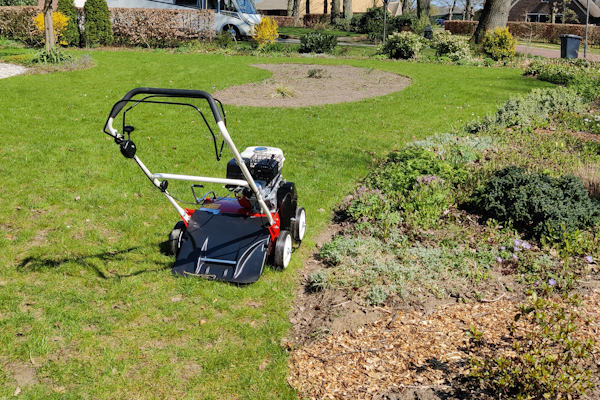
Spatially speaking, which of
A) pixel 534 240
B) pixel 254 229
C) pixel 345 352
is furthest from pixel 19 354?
pixel 534 240

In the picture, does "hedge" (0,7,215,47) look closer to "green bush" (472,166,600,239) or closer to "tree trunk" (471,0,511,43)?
"tree trunk" (471,0,511,43)

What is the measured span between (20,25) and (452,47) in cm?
1879

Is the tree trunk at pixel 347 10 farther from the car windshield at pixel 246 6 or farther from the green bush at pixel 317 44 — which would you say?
the green bush at pixel 317 44

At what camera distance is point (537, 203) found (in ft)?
18.2

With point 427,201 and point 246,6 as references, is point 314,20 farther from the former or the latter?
point 427,201

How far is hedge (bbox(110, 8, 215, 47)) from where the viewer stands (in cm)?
2283

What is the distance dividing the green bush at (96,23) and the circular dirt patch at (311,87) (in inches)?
310

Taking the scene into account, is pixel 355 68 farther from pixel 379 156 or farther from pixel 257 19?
pixel 379 156

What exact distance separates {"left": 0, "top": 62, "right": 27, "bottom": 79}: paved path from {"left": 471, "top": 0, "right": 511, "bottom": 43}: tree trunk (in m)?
19.9

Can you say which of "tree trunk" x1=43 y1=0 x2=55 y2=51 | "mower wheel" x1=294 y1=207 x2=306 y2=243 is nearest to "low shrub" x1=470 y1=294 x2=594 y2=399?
"mower wheel" x1=294 y1=207 x2=306 y2=243

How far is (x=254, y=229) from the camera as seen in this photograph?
4789mm

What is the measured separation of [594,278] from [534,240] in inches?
30.9

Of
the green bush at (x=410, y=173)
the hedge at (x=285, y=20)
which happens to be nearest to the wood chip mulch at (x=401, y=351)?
the green bush at (x=410, y=173)

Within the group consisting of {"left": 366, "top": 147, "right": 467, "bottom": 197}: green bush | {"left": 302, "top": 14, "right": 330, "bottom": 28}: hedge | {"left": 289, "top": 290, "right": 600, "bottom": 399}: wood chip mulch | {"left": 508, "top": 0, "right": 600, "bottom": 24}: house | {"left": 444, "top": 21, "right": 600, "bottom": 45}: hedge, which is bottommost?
{"left": 289, "top": 290, "right": 600, "bottom": 399}: wood chip mulch
